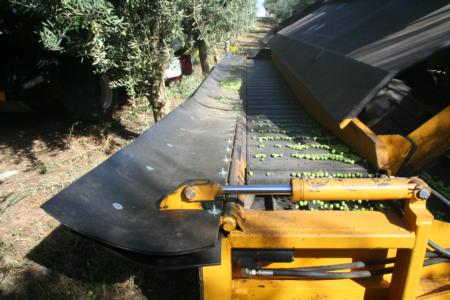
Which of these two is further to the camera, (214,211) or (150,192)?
Result: (150,192)

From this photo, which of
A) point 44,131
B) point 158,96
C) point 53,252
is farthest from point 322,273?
point 44,131

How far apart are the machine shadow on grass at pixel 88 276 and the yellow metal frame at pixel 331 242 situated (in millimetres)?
1024

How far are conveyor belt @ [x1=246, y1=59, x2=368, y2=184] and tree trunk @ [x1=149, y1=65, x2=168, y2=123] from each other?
3.95ft

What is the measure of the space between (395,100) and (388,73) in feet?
3.42

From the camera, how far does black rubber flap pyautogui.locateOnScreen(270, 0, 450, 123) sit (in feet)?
7.55

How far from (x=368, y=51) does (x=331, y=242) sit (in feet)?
6.90

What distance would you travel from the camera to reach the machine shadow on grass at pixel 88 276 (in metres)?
2.72

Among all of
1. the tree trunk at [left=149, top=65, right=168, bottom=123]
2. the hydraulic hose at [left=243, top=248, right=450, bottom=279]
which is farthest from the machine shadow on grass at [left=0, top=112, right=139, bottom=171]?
the hydraulic hose at [left=243, top=248, right=450, bottom=279]

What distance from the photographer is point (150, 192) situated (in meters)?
2.03

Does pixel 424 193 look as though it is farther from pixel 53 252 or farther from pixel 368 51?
pixel 53 252

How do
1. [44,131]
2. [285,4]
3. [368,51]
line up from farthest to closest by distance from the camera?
[285,4], [44,131], [368,51]

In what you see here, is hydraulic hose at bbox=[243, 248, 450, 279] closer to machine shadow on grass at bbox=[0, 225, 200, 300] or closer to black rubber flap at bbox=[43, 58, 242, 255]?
black rubber flap at bbox=[43, 58, 242, 255]

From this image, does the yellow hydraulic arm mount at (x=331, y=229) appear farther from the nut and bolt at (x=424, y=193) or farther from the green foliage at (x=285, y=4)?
the green foliage at (x=285, y=4)

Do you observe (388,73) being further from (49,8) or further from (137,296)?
(49,8)
